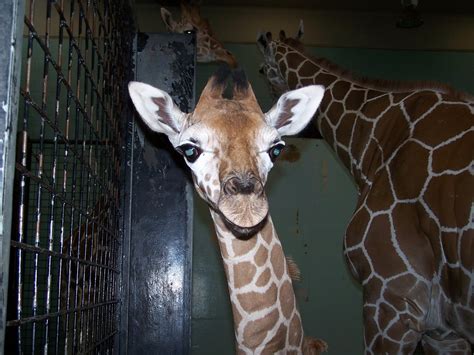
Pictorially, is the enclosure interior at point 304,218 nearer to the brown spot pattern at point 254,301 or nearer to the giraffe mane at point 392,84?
the giraffe mane at point 392,84

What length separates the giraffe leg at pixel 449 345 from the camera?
124 inches

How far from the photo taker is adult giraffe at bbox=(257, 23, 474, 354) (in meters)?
2.75

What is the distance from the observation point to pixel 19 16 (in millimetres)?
1009

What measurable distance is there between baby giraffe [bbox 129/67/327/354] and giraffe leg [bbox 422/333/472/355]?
127 cm

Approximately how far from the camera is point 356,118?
12.5ft

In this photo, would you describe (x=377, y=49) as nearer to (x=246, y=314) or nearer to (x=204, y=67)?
(x=204, y=67)

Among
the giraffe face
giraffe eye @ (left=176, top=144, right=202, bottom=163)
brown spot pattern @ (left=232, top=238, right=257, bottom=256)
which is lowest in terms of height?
brown spot pattern @ (left=232, top=238, right=257, bottom=256)

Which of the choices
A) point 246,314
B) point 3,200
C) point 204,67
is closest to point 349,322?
point 204,67

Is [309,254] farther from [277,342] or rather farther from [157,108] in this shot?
[157,108]

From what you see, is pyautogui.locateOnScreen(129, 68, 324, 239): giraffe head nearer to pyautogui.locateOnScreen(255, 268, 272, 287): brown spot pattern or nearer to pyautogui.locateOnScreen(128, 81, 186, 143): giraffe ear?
pyautogui.locateOnScreen(128, 81, 186, 143): giraffe ear

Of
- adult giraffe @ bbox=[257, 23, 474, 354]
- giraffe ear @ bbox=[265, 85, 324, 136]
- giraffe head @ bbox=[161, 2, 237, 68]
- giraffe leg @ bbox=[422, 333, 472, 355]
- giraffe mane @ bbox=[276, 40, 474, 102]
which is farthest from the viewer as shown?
giraffe head @ bbox=[161, 2, 237, 68]

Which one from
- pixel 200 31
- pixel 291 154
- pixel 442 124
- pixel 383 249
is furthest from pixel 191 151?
pixel 200 31

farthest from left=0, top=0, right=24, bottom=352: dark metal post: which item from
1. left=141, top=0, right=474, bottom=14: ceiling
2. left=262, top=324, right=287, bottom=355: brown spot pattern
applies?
left=141, top=0, right=474, bottom=14: ceiling

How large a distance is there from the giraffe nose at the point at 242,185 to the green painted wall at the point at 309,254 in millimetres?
3813
